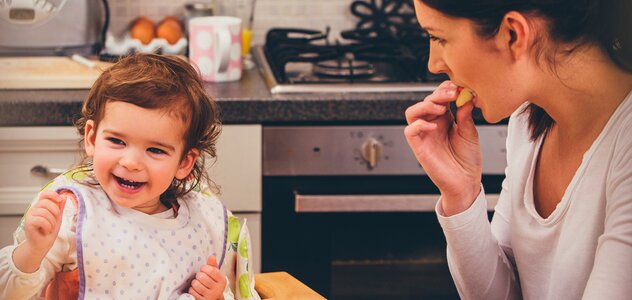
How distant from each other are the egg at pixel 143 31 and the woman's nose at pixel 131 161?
1.58 metres

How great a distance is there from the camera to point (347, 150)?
2.39m

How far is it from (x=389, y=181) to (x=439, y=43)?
104cm

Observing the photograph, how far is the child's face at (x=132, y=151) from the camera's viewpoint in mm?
1331

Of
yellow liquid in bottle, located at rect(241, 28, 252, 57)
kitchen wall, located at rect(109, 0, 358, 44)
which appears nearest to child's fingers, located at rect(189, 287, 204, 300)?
yellow liquid in bottle, located at rect(241, 28, 252, 57)

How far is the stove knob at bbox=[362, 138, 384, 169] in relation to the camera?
2.37 metres

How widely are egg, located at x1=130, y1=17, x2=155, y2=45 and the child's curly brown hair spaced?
55.6 inches

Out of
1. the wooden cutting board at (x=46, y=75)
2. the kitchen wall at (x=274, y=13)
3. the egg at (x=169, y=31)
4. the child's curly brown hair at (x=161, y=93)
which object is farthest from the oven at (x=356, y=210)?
the child's curly brown hair at (x=161, y=93)

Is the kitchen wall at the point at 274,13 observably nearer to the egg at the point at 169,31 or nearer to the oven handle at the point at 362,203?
→ the egg at the point at 169,31

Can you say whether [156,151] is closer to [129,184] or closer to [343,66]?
[129,184]

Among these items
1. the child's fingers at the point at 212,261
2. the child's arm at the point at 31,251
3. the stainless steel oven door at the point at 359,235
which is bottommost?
the stainless steel oven door at the point at 359,235

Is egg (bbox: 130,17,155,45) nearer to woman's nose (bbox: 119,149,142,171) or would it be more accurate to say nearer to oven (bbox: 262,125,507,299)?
oven (bbox: 262,125,507,299)

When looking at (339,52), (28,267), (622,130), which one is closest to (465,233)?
(622,130)

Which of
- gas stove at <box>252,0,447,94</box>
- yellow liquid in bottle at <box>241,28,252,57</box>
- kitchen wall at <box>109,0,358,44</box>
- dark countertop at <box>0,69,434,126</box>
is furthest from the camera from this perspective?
kitchen wall at <box>109,0,358,44</box>

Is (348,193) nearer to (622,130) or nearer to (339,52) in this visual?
(339,52)
